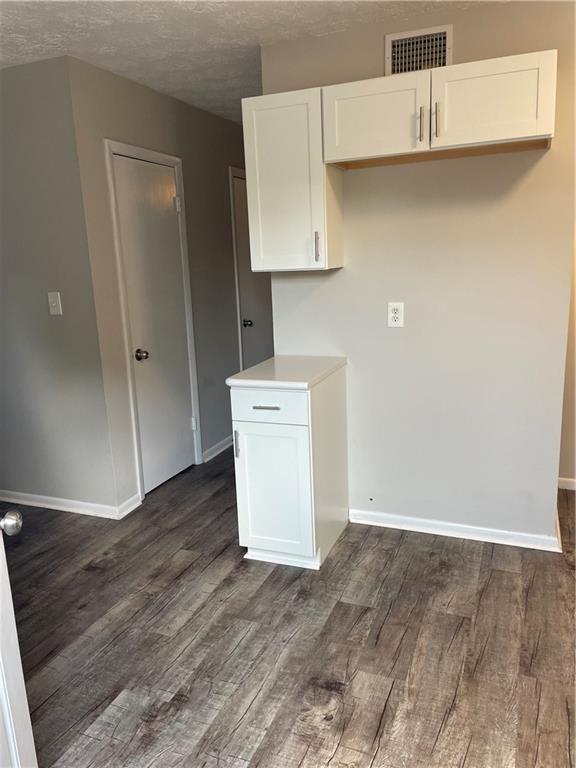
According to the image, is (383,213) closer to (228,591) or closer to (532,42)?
(532,42)

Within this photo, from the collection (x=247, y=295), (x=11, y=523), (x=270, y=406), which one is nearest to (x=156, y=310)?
(x=247, y=295)

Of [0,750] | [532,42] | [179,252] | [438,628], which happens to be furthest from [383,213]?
[0,750]

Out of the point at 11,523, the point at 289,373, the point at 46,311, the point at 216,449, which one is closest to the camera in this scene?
the point at 11,523

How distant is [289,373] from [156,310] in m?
1.28

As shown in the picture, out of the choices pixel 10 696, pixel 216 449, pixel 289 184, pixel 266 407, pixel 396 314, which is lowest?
pixel 216 449

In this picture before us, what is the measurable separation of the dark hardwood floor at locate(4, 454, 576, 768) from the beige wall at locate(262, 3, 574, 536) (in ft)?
1.08

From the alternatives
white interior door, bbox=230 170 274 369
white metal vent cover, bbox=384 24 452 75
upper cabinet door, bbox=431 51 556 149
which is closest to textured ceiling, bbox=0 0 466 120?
white metal vent cover, bbox=384 24 452 75

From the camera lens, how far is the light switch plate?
304 centimetres

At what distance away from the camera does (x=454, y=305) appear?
2.63 m

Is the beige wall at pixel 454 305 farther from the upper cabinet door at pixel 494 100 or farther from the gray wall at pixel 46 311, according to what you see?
the gray wall at pixel 46 311

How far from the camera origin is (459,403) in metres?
2.71

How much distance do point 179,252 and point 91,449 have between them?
1.35 m

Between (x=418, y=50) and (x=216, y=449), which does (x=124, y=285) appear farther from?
(x=418, y=50)

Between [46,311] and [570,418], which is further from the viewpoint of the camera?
[570,418]
